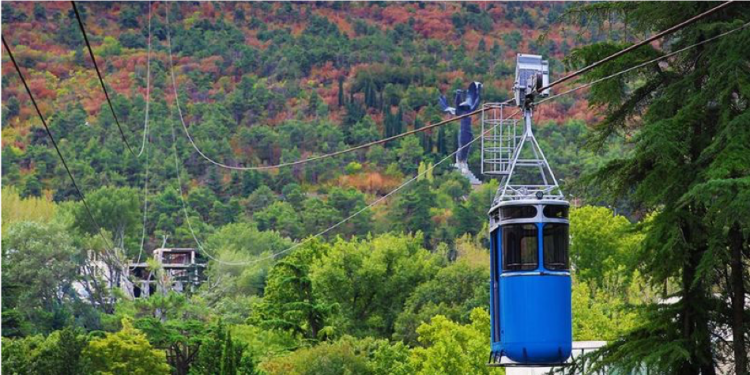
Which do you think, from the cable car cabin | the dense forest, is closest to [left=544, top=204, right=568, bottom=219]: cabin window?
the cable car cabin

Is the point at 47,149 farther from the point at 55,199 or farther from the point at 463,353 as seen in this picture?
the point at 463,353

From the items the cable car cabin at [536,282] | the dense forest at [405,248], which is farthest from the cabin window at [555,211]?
the dense forest at [405,248]

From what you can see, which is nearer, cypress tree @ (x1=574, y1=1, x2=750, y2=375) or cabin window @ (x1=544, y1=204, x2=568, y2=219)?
cabin window @ (x1=544, y1=204, x2=568, y2=219)

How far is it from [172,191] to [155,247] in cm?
1360

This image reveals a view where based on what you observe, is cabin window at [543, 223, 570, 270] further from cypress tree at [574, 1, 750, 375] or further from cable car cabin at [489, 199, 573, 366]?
cypress tree at [574, 1, 750, 375]

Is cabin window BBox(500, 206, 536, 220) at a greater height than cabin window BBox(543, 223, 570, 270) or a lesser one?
greater

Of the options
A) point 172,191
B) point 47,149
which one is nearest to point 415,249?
point 172,191

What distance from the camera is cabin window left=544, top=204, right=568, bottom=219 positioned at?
22.6 metres

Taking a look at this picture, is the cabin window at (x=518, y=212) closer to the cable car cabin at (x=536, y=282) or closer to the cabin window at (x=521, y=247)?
the cable car cabin at (x=536, y=282)

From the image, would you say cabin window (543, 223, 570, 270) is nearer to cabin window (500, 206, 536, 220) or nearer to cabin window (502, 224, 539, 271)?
cabin window (502, 224, 539, 271)

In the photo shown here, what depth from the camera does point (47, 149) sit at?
192875 mm

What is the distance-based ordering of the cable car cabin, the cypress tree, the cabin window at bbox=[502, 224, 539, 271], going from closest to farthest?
1. the cable car cabin
2. the cabin window at bbox=[502, 224, 539, 271]
3. the cypress tree

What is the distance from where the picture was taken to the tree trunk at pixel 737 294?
23.7m

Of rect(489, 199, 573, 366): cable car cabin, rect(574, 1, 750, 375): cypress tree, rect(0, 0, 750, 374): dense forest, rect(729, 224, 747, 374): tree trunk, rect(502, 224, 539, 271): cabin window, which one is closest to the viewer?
rect(489, 199, 573, 366): cable car cabin
